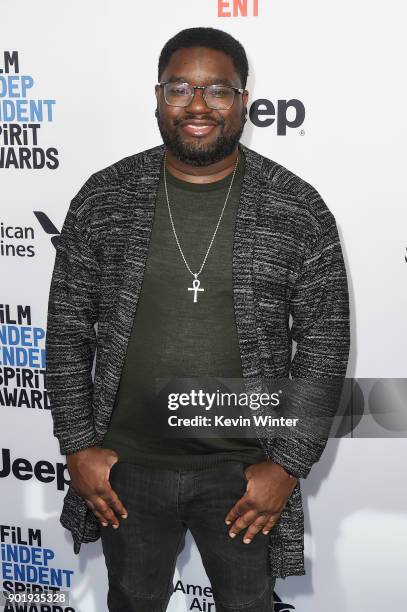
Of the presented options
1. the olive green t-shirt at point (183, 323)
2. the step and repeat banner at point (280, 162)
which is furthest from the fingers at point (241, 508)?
the step and repeat banner at point (280, 162)

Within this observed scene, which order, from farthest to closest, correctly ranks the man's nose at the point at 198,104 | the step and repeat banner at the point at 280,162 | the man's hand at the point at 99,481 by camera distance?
the step and repeat banner at the point at 280,162, the man's hand at the point at 99,481, the man's nose at the point at 198,104

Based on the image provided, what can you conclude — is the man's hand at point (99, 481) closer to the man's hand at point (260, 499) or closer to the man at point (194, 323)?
the man at point (194, 323)

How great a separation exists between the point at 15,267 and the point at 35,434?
0.65 m

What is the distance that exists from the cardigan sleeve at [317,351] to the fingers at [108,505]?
17.6 inches

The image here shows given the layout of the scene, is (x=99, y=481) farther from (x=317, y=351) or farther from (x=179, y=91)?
(x=179, y=91)

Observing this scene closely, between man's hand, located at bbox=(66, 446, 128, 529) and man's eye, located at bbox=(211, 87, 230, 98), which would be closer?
man's eye, located at bbox=(211, 87, 230, 98)

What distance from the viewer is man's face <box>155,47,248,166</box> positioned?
1.82m

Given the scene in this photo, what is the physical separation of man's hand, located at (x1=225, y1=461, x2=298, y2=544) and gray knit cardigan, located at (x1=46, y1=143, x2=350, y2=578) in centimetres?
4

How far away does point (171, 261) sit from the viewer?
1855mm

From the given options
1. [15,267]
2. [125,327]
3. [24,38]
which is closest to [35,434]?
[15,267]

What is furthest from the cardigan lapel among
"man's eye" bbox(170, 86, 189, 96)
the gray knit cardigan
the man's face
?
"man's eye" bbox(170, 86, 189, 96)

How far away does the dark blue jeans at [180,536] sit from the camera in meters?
1.90

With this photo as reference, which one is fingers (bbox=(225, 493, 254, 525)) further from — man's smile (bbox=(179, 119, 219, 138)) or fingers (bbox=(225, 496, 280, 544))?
man's smile (bbox=(179, 119, 219, 138))

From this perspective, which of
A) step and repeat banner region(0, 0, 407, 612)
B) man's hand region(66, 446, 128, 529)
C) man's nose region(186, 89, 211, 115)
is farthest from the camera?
step and repeat banner region(0, 0, 407, 612)
